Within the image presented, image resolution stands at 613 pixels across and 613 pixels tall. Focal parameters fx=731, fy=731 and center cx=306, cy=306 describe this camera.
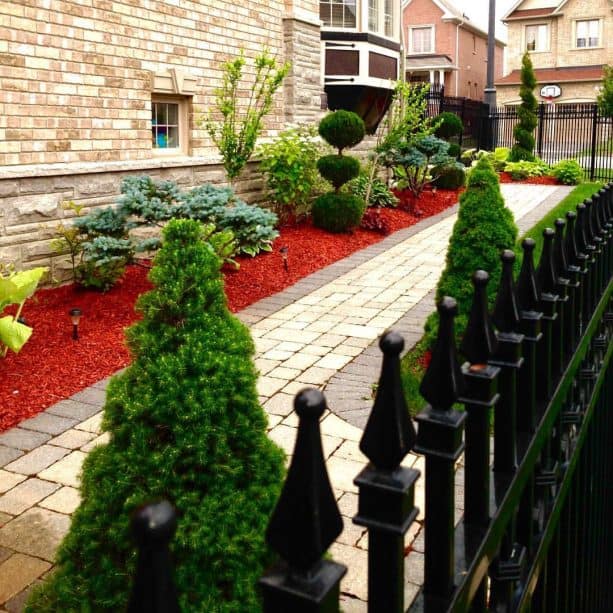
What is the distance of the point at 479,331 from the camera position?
1.53 m

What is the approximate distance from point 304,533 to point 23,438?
163 inches

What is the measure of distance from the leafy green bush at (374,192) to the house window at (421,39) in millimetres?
32716

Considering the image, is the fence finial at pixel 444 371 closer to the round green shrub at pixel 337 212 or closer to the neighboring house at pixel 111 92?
the neighboring house at pixel 111 92

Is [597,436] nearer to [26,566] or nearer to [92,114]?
[26,566]

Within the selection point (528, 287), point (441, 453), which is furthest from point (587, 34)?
point (441, 453)

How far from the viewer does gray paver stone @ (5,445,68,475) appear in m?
4.18

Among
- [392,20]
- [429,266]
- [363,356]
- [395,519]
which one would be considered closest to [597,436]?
[395,519]

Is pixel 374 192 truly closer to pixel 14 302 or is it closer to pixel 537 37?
pixel 14 302

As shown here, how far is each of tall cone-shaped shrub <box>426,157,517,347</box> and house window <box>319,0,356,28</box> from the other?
1054 centimetres

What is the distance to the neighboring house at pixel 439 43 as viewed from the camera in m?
43.1

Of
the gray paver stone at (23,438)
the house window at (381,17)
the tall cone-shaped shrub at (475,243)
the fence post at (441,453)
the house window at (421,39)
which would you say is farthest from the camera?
the house window at (421,39)

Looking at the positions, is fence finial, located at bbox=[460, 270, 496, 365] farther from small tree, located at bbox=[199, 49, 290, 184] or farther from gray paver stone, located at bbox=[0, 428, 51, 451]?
small tree, located at bbox=[199, 49, 290, 184]

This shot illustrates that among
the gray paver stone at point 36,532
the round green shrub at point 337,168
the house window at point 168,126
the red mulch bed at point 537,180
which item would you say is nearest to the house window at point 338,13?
the round green shrub at point 337,168

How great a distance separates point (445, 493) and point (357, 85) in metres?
14.8
